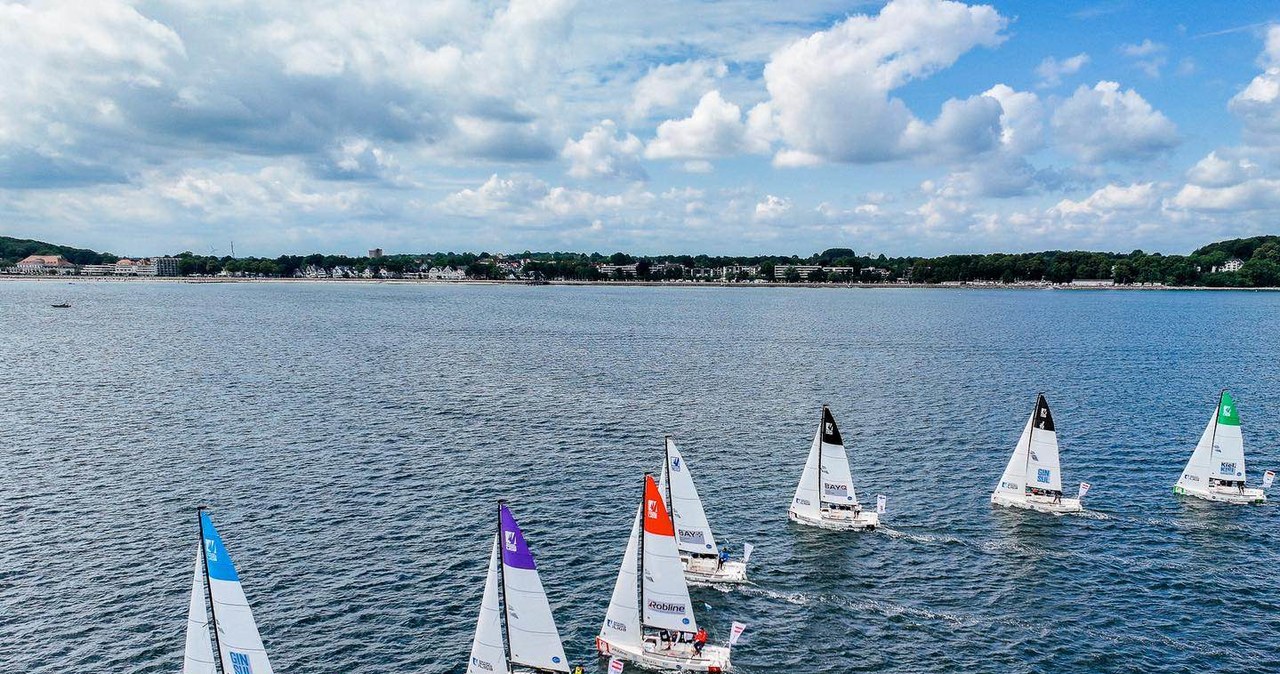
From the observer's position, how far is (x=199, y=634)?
117 ft

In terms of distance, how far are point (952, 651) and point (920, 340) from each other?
153855 mm

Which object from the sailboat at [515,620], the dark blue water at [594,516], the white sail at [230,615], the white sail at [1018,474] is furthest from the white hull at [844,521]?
the white sail at [230,615]

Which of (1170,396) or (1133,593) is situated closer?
(1133,593)

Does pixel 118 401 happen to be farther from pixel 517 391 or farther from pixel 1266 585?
pixel 1266 585

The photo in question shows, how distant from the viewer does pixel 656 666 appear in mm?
42969

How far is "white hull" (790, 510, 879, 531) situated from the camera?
61.8 meters

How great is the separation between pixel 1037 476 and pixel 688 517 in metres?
32.5

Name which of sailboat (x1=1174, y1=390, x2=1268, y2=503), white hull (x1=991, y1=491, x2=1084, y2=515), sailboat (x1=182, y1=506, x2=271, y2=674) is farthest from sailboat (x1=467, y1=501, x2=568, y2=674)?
sailboat (x1=1174, y1=390, x2=1268, y2=503)

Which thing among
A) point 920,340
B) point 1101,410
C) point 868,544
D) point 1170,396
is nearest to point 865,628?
point 868,544

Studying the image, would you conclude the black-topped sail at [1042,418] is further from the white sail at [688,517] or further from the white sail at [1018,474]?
the white sail at [688,517]

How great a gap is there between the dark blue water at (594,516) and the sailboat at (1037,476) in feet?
6.69

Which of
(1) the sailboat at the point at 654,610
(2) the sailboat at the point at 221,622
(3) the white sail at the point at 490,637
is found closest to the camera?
(2) the sailboat at the point at 221,622

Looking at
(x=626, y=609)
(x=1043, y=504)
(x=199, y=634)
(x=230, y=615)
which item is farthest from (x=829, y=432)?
(x=199, y=634)

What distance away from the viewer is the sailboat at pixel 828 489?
2456 inches
